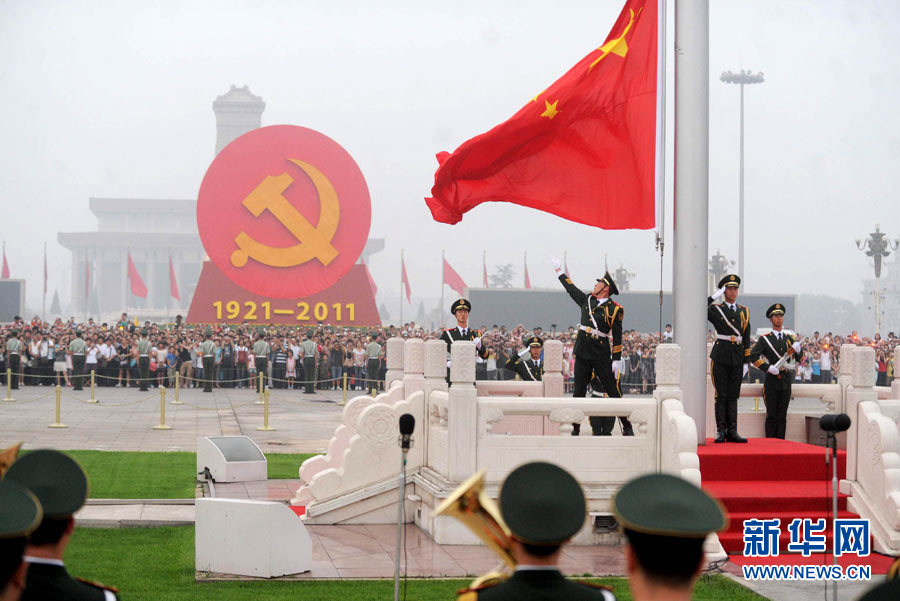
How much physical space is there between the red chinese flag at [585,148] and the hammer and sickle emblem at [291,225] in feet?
77.0

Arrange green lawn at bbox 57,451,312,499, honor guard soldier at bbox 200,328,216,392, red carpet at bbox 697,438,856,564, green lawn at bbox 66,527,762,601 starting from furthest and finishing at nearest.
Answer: honor guard soldier at bbox 200,328,216,392 < green lawn at bbox 57,451,312,499 < red carpet at bbox 697,438,856,564 < green lawn at bbox 66,527,762,601

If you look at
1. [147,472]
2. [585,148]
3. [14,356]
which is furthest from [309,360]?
[585,148]

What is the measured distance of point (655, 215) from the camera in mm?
10461

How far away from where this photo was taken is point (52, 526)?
2904 millimetres

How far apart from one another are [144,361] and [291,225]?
24.2 feet

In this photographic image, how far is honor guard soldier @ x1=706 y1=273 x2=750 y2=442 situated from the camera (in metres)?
10.7

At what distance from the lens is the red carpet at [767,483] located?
9.08m

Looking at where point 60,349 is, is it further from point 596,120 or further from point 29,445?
point 596,120

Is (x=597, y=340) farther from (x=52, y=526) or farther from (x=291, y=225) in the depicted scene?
(x=291, y=225)

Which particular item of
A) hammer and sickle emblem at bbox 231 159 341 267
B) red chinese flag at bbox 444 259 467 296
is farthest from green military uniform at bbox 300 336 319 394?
red chinese flag at bbox 444 259 467 296

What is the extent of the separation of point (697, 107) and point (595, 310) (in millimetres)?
2430

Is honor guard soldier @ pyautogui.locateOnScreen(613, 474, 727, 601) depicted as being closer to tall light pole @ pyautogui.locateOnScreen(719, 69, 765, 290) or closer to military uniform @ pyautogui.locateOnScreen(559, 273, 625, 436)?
military uniform @ pyautogui.locateOnScreen(559, 273, 625, 436)

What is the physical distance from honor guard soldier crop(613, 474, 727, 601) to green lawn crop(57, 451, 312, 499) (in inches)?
405

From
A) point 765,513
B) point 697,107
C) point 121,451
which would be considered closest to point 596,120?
point 697,107
